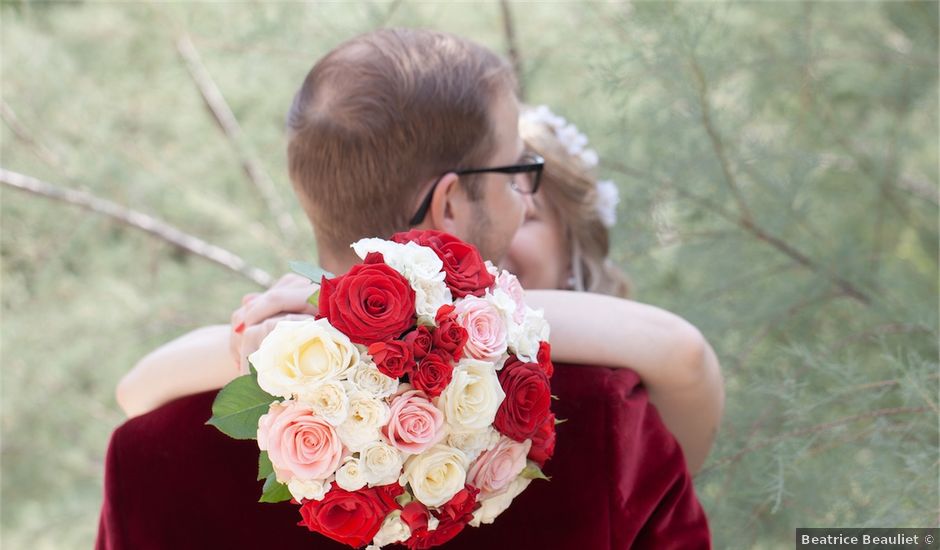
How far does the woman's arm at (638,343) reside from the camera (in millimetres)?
1291

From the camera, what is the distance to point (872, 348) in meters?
2.61

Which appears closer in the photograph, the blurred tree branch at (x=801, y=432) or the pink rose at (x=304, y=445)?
the pink rose at (x=304, y=445)

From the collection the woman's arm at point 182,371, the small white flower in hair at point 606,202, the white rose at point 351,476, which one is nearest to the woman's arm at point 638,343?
the white rose at point 351,476

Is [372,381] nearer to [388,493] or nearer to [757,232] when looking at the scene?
[388,493]

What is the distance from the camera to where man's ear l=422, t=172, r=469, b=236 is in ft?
4.67

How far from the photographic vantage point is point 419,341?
1.07m

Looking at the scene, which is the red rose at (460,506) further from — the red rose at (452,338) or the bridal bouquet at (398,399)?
the red rose at (452,338)

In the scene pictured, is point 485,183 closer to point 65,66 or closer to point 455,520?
point 455,520

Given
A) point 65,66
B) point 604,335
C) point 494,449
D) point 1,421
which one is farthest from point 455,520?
point 1,421

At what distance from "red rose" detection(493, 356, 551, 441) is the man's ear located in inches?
15.2

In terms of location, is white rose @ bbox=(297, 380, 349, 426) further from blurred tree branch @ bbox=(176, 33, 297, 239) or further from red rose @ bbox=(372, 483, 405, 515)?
blurred tree branch @ bbox=(176, 33, 297, 239)

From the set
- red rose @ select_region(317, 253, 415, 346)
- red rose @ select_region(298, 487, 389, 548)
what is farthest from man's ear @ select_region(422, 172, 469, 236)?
red rose @ select_region(298, 487, 389, 548)

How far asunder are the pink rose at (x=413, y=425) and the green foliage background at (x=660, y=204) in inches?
33.9

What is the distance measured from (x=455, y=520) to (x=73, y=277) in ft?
10.3
